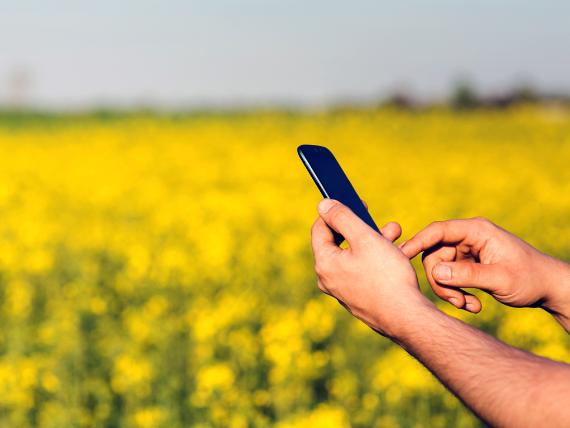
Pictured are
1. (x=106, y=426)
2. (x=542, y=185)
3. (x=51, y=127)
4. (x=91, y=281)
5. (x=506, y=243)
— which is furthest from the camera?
(x=51, y=127)

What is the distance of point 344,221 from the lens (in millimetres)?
1305

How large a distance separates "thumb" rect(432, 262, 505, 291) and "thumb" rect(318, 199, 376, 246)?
0.19m

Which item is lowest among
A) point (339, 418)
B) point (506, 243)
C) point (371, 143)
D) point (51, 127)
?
point (51, 127)

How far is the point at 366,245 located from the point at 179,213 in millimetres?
5200

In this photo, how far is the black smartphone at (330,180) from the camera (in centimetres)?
142

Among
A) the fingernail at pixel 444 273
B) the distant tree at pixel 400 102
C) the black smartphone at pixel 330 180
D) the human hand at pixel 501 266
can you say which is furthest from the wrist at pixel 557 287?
the distant tree at pixel 400 102

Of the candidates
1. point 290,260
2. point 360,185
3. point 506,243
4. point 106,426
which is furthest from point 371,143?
point 506,243

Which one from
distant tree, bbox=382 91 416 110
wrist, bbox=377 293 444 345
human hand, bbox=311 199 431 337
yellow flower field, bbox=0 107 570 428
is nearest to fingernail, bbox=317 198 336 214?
human hand, bbox=311 199 431 337

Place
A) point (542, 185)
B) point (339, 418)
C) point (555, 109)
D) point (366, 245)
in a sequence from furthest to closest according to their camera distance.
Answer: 1. point (555, 109)
2. point (542, 185)
3. point (339, 418)
4. point (366, 245)

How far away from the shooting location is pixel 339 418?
2.69 m

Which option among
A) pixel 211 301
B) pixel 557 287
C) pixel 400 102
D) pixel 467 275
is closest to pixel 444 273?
pixel 467 275

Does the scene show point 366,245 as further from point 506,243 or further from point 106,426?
point 106,426

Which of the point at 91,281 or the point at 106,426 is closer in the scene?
the point at 106,426

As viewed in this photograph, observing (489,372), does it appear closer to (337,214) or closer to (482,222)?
(337,214)
